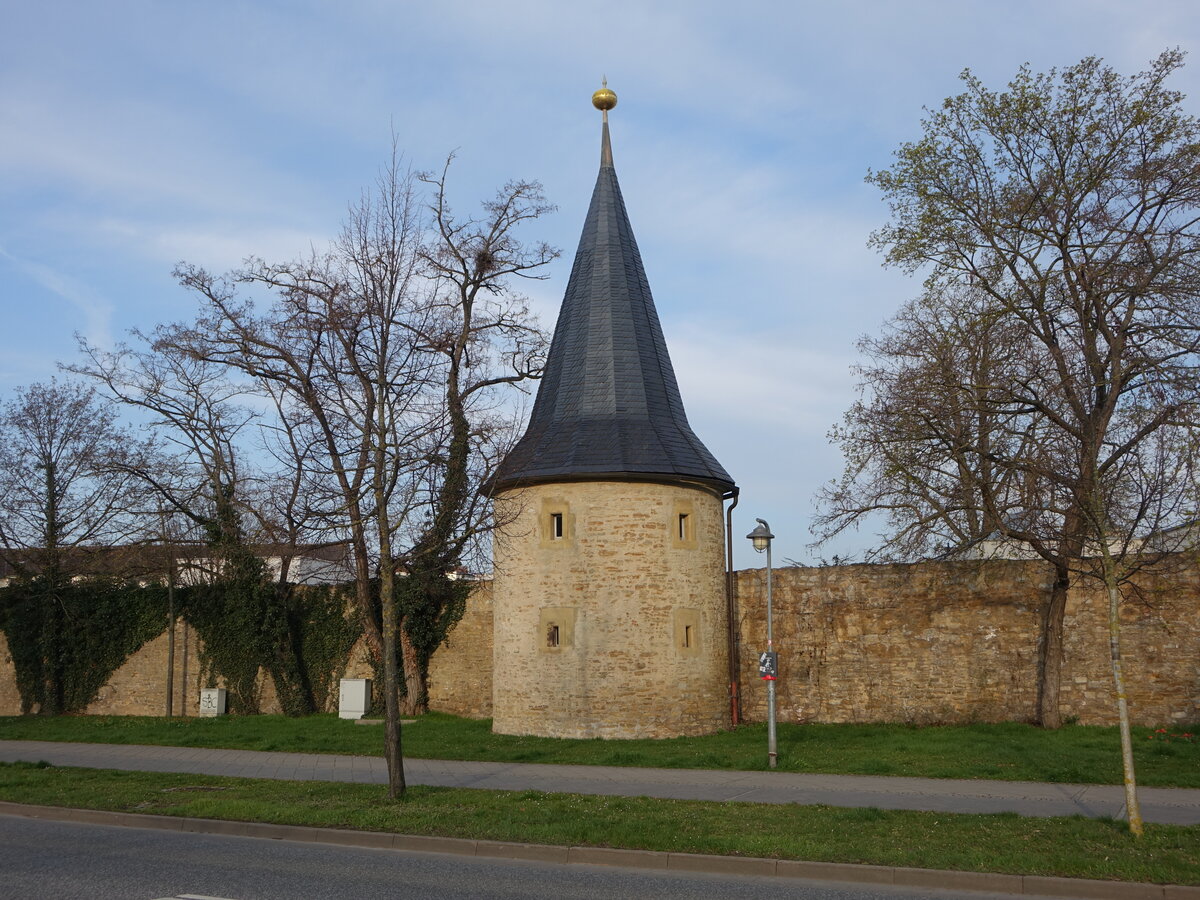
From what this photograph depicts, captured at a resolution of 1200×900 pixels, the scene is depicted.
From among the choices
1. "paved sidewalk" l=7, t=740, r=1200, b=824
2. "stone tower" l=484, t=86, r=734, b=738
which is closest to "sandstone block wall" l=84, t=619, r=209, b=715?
"paved sidewalk" l=7, t=740, r=1200, b=824

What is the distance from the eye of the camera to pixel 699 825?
9.84 metres

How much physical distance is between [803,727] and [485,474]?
24.4 feet

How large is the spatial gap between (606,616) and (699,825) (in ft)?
30.9

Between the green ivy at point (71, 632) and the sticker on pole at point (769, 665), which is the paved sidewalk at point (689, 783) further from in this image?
the green ivy at point (71, 632)

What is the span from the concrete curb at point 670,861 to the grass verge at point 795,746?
5.45 meters

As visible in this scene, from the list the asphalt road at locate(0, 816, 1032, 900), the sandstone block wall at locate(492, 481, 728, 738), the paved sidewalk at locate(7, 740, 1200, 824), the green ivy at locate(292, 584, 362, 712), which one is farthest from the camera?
the green ivy at locate(292, 584, 362, 712)

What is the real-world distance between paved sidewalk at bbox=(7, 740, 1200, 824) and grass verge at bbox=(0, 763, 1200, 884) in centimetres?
78

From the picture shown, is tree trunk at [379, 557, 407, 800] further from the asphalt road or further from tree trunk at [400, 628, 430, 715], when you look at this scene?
tree trunk at [400, 628, 430, 715]

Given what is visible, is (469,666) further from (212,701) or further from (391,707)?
(391,707)

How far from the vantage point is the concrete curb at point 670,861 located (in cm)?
760

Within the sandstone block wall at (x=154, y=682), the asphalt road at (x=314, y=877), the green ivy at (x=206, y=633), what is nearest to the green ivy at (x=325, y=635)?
the green ivy at (x=206, y=633)


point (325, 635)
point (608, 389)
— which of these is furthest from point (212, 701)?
point (608, 389)

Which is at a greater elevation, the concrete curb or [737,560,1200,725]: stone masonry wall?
[737,560,1200,725]: stone masonry wall

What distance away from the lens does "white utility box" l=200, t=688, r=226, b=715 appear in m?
25.3
